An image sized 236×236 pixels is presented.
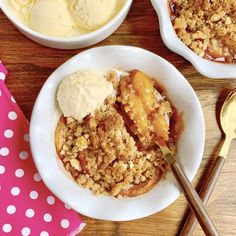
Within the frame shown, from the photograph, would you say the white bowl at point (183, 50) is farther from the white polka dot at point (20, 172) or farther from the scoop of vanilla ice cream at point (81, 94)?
the white polka dot at point (20, 172)

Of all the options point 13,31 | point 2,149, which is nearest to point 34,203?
Answer: point 2,149

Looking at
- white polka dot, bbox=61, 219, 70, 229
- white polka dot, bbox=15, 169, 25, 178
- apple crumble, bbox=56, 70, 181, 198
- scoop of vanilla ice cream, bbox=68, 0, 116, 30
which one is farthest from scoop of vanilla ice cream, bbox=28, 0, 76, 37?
white polka dot, bbox=61, 219, 70, 229

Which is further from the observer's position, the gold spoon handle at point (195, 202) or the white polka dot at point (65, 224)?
the white polka dot at point (65, 224)

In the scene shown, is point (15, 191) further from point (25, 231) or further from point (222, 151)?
point (222, 151)

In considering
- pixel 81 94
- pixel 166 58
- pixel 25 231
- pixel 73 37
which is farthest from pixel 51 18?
pixel 25 231

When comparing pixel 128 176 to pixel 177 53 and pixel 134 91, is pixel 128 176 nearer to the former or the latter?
pixel 134 91

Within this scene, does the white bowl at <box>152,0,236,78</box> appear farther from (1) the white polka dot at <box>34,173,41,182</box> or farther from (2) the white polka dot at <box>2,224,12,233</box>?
(2) the white polka dot at <box>2,224,12,233</box>

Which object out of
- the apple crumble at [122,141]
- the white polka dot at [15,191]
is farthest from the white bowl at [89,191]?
the white polka dot at [15,191]
